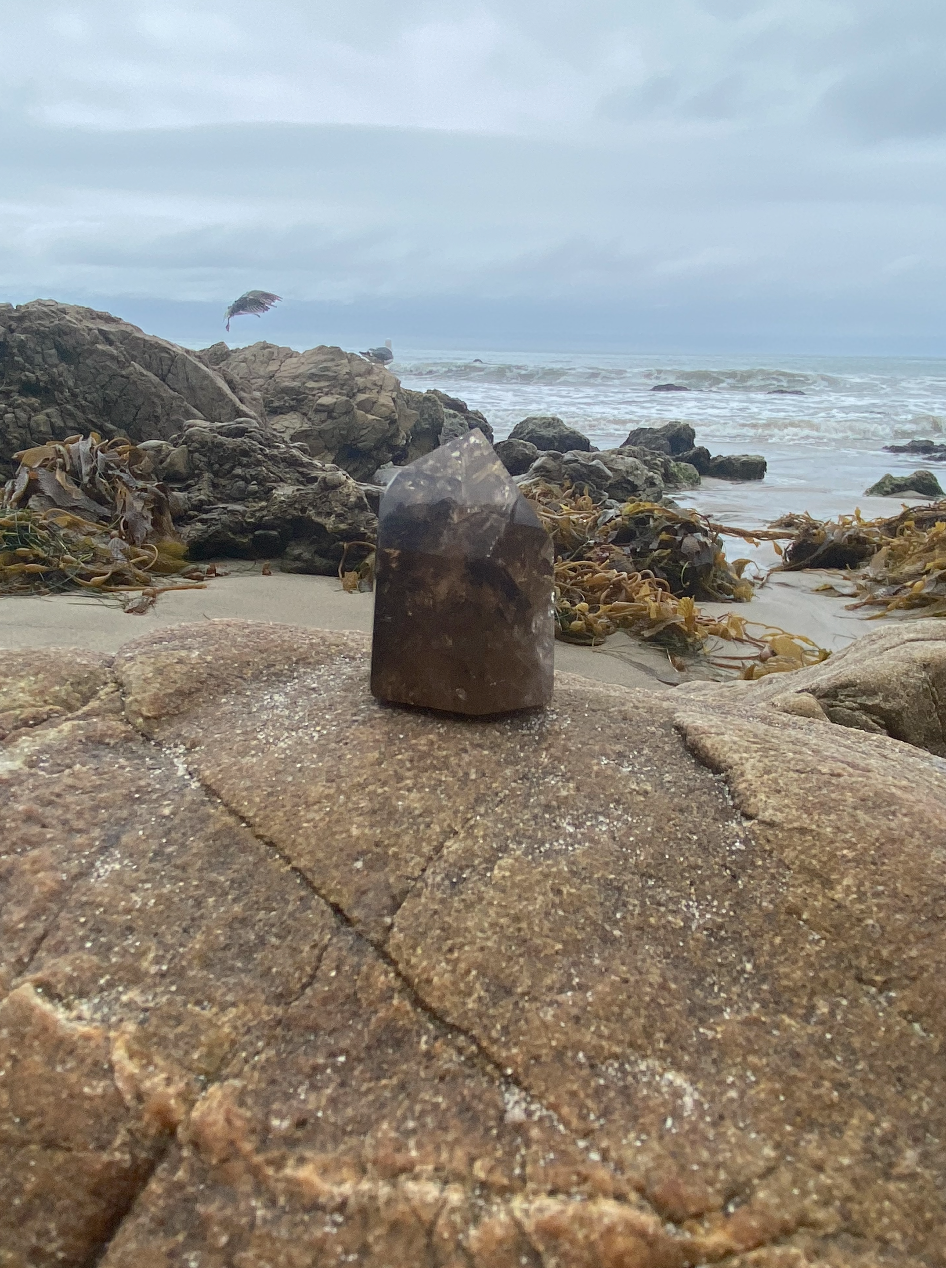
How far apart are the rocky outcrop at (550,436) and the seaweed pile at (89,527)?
30.2 ft

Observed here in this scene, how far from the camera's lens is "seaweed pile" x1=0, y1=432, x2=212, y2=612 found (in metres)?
4.66

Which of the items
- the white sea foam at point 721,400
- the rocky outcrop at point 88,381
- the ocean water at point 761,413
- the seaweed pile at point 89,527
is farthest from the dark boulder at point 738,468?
the seaweed pile at point 89,527

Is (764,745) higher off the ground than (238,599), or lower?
higher

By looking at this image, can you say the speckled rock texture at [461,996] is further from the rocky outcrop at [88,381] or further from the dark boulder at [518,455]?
the dark boulder at [518,455]

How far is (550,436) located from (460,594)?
12.8 metres

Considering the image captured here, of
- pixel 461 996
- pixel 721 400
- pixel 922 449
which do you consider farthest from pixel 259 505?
pixel 721 400

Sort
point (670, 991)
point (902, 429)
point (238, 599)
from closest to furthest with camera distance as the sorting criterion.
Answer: point (670, 991) → point (238, 599) → point (902, 429)

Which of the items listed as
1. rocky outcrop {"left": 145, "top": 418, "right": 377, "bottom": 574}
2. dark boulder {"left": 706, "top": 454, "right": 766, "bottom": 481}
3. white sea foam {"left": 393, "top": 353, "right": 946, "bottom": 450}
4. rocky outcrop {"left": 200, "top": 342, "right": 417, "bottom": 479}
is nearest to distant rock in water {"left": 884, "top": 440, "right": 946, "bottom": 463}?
white sea foam {"left": 393, "top": 353, "right": 946, "bottom": 450}

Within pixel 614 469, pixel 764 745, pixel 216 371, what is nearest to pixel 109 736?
pixel 764 745

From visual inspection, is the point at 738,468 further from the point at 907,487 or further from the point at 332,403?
the point at 332,403

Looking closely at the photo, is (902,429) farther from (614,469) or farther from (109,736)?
(109,736)

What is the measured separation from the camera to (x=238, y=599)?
482cm

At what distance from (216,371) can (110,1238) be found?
10507 mm

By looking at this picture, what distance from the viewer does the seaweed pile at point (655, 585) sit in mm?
4801
